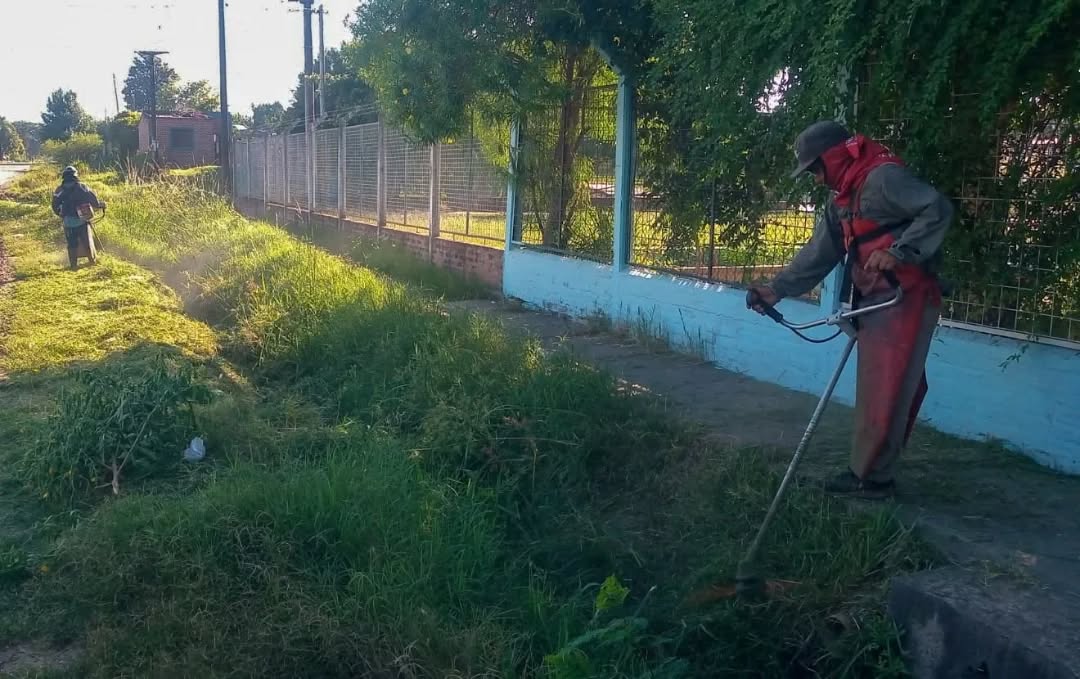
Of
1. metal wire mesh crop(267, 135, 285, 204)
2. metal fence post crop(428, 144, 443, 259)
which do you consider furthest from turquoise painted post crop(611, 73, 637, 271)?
metal wire mesh crop(267, 135, 285, 204)

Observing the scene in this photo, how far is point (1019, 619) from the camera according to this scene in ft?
10.6

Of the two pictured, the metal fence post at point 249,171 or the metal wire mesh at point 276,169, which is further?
the metal fence post at point 249,171

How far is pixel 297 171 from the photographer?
23172 millimetres

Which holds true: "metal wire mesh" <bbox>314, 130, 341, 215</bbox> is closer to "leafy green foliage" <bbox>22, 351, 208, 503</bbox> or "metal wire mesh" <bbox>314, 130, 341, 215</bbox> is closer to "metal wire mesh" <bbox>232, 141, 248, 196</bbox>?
"metal wire mesh" <bbox>232, 141, 248, 196</bbox>

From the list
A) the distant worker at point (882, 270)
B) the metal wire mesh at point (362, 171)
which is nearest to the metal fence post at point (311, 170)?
the metal wire mesh at point (362, 171)

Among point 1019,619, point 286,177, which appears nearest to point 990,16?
point 1019,619

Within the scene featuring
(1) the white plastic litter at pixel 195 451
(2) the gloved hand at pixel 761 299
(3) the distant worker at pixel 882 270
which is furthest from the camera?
(1) the white plastic litter at pixel 195 451

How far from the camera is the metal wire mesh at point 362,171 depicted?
1695cm

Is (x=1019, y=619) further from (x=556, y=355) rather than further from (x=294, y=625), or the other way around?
(x=556, y=355)

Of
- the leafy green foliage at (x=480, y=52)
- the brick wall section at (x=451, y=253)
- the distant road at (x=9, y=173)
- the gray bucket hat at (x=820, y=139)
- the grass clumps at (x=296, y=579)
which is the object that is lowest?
the distant road at (x=9, y=173)

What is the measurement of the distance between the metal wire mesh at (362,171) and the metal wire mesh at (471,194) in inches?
129

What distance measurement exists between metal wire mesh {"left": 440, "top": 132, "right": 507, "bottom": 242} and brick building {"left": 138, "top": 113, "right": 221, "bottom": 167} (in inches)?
1256

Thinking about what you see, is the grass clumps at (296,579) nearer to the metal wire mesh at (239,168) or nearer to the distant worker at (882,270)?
the distant worker at (882,270)

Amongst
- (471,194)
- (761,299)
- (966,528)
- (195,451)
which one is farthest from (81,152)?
(966,528)
